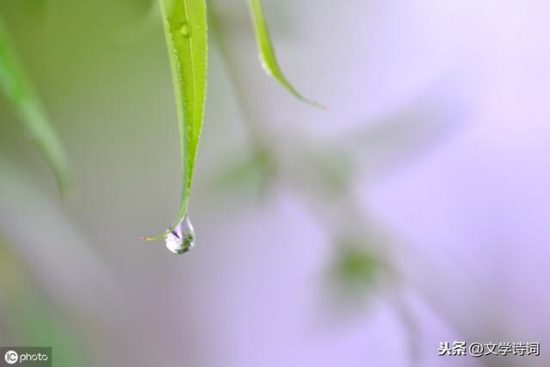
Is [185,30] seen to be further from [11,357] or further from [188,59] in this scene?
[11,357]

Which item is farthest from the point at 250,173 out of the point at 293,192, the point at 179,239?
the point at 179,239

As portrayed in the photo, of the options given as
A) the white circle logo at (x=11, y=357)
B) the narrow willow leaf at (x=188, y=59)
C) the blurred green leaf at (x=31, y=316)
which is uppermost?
the narrow willow leaf at (x=188, y=59)

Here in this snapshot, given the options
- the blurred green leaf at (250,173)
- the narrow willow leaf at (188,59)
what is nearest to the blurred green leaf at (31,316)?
the blurred green leaf at (250,173)

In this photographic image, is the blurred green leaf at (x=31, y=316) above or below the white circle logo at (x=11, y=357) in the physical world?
above

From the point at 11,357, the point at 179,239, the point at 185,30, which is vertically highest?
the point at 185,30

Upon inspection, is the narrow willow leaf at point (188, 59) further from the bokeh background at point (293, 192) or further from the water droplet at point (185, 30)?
the bokeh background at point (293, 192)

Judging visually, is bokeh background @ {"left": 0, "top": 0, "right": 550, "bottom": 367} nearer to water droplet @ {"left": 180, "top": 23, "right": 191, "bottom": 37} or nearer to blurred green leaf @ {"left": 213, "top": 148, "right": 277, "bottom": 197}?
blurred green leaf @ {"left": 213, "top": 148, "right": 277, "bottom": 197}

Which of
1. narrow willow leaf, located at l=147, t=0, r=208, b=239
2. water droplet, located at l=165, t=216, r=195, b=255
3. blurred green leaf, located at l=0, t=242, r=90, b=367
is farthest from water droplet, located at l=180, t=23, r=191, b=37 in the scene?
blurred green leaf, located at l=0, t=242, r=90, b=367

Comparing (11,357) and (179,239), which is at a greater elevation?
(179,239)
